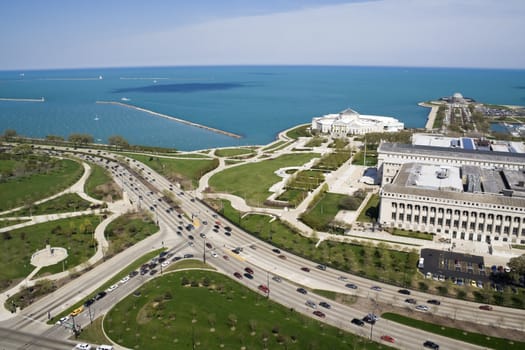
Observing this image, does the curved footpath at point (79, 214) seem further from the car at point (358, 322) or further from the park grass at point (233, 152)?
the park grass at point (233, 152)

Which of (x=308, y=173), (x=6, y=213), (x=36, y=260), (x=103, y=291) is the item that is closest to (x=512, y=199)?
(x=308, y=173)

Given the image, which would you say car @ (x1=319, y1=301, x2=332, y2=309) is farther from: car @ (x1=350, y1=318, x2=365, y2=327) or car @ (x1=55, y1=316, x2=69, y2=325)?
car @ (x1=55, y1=316, x2=69, y2=325)

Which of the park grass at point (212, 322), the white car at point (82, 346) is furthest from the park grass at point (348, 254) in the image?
the white car at point (82, 346)

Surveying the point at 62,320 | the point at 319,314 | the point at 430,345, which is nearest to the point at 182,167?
the point at 62,320

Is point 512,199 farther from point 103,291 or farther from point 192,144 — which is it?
point 192,144

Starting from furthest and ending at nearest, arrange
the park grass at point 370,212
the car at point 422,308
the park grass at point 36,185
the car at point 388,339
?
1. the park grass at point 36,185
2. the park grass at point 370,212
3. the car at point 422,308
4. the car at point 388,339

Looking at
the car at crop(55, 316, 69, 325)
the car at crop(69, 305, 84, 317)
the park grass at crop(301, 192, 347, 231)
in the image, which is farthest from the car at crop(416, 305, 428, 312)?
the car at crop(55, 316, 69, 325)

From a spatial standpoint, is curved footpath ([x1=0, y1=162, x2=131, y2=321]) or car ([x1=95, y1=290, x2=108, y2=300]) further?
curved footpath ([x1=0, y1=162, x2=131, y2=321])
